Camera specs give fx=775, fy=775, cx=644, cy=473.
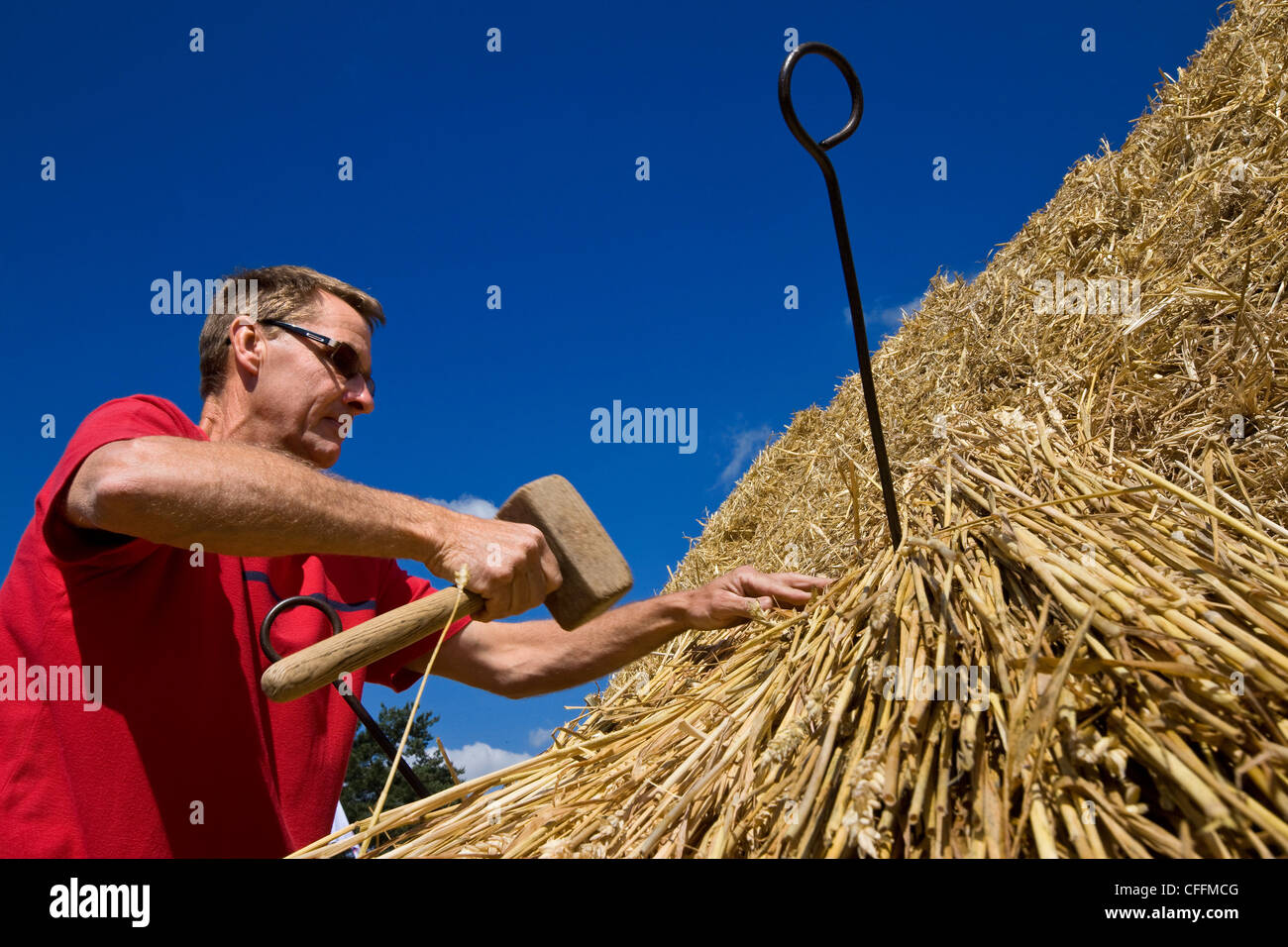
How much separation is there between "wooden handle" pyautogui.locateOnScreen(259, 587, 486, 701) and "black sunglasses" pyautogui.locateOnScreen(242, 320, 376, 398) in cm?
133

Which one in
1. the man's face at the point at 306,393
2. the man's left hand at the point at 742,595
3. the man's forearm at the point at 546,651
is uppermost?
the man's face at the point at 306,393

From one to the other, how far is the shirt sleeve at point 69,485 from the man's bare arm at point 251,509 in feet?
0.12

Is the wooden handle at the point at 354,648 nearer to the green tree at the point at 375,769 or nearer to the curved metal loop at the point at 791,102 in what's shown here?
the curved metal loop at the point at 791,102

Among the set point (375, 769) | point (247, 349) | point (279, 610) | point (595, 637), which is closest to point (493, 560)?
point (279, 610)

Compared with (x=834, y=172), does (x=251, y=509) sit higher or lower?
lower

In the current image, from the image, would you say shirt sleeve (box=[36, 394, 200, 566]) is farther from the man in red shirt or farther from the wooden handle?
the wooden handle

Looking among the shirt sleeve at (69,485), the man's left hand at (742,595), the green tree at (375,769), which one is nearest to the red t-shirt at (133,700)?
the shirt sleeve at (69,485)

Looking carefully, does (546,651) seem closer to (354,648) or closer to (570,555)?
(570,555)

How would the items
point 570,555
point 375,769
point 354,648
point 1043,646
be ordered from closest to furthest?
point 1043,646 < point 354,648 < point 570,555 < point 375,769

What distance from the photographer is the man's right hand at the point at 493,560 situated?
6.36 ft

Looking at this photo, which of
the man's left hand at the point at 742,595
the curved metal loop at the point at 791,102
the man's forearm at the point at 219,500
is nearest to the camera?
the curved metal loop at the point at 791,102

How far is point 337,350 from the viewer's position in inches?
110

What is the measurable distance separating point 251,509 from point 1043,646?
1576 mm
